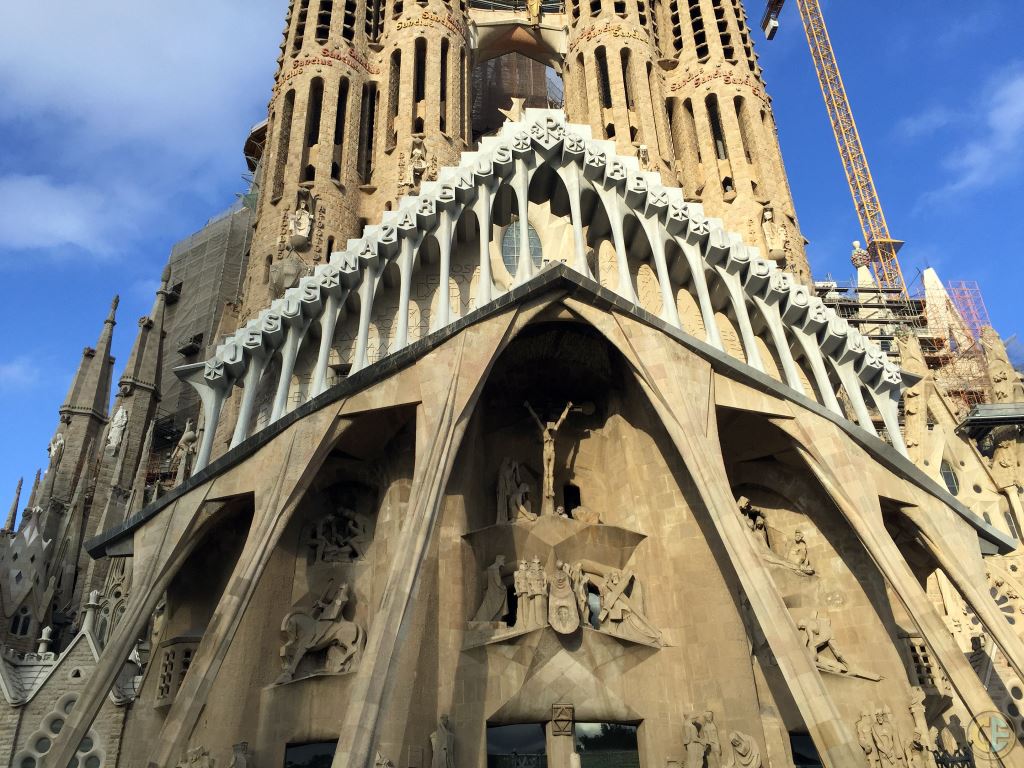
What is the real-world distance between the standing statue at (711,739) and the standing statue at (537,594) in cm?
252

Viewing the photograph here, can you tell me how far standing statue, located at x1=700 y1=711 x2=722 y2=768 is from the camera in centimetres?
1145

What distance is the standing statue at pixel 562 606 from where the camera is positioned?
12.3m

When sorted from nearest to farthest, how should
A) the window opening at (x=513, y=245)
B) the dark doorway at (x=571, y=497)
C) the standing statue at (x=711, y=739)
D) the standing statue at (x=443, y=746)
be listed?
the standing statue at (x=443, y=746), the standing statue at (x=711, y=739), the dark doorway at (x=571, y=497), the window opening at (x=513, y=245)

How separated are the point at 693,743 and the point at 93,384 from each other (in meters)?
20.8

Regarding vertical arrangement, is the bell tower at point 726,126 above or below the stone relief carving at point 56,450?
above

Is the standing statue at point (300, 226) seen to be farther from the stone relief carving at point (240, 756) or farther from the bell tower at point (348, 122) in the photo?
the stone relief carving at point (240, 756)

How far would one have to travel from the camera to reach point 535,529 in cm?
1338

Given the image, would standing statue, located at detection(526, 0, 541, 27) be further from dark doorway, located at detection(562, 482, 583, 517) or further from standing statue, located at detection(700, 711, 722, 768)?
standing statue, located at detection(700, 711, 722, 768)

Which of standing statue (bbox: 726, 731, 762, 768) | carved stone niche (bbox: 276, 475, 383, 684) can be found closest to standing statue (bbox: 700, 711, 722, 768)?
standing statue (bbox: 726, 731, 762, 768)

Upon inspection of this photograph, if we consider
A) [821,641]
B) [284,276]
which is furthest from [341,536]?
[821,641]

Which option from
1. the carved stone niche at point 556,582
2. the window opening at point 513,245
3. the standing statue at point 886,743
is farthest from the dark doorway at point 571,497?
the standing statue at point 886,743

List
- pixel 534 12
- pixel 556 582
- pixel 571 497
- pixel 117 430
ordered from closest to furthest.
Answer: pixel 556 582 < pixel 571 497 < pixel 117 430 < pixel 534 12

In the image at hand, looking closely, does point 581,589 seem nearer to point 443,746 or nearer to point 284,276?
point 443,746

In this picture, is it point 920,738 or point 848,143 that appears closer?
point 920,738
